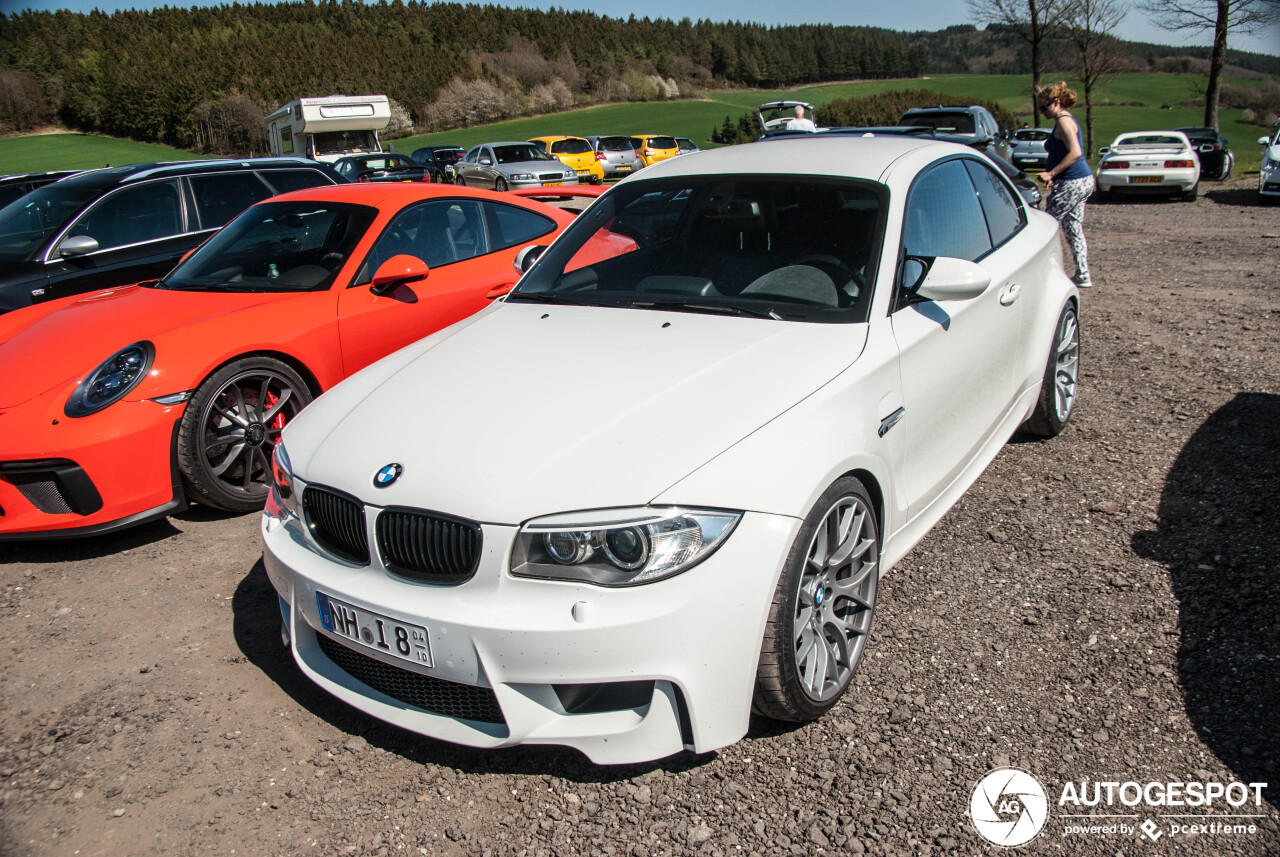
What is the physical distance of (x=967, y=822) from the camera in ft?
6.85

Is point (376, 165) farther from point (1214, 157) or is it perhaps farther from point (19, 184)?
point (1214, 157)

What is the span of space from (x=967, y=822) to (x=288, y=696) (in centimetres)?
204

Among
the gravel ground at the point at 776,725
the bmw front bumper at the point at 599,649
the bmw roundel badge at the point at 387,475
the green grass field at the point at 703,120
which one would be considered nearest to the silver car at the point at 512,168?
the gravel ground at the point at 776,725

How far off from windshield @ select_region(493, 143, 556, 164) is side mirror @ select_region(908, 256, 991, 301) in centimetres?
2166

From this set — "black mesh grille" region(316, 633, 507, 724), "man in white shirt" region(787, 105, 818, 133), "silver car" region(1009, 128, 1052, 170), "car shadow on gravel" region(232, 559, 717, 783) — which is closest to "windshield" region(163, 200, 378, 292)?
"car shadow on gravel" region(232, 559, 717, 783)

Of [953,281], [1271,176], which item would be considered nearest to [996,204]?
[953,281]

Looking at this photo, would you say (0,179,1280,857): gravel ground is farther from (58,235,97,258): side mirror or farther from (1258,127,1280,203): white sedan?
(1258,127,1280,203): white sedan

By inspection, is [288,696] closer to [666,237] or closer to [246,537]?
[246,537]

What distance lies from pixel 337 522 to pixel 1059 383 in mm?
3719

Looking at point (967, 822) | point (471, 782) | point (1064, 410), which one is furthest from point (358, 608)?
point (1064, 410)

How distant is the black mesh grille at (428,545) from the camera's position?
2104mm

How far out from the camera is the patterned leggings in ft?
24.8

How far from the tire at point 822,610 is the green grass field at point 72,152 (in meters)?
55.4

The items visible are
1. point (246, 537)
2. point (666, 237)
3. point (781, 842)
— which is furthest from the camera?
point (246, 537)
